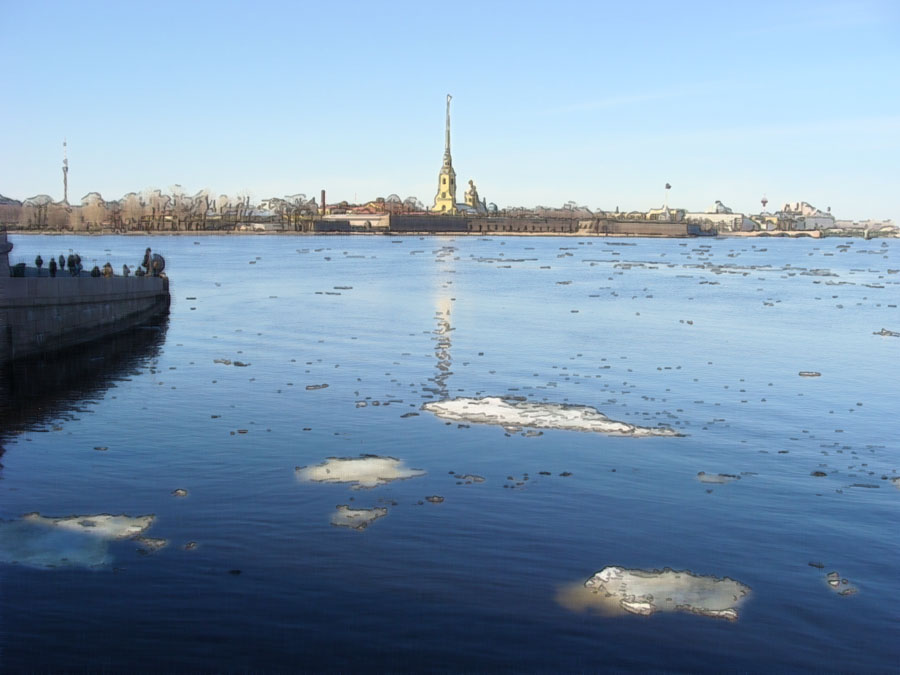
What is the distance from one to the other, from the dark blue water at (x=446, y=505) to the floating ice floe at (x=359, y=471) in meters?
0.38

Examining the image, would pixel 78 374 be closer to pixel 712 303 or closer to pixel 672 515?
pixel 672 515

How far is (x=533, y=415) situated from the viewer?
24.3 m

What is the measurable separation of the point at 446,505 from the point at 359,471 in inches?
103

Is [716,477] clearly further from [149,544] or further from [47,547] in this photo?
[47,547]

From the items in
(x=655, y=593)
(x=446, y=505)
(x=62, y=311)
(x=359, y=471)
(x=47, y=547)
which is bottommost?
(x=655, y=593)

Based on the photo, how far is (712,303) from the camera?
6278 cm

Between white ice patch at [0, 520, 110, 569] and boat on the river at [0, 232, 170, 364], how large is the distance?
1632 cm

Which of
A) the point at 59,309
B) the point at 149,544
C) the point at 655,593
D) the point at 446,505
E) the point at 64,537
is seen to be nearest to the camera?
the point at 655,593

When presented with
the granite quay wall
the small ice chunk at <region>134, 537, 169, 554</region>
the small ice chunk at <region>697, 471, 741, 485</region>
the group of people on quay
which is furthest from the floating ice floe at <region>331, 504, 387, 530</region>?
the group of people on quay

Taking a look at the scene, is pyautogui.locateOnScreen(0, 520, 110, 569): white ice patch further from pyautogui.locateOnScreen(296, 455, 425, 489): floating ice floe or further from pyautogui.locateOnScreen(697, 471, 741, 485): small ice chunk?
pyautogui.locateOnScreen(697, 471, 741, 485): small ice chunk

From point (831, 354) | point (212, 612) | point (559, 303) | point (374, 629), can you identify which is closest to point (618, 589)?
point (374, 629)

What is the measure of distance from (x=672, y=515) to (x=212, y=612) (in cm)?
808

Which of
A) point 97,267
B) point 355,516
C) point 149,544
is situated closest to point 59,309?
point 97,267

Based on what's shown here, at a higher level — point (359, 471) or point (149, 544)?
point (359, 471)
